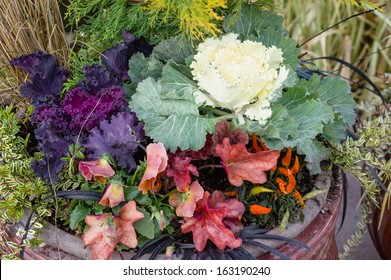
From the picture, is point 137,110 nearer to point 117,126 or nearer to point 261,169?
point 117,126

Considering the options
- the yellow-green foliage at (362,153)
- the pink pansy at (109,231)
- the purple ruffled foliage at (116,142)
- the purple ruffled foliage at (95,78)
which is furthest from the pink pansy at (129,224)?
the yellow-green foliage at (362,153)

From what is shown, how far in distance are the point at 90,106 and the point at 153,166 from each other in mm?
250

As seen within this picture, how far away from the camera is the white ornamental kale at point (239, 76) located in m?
1.05

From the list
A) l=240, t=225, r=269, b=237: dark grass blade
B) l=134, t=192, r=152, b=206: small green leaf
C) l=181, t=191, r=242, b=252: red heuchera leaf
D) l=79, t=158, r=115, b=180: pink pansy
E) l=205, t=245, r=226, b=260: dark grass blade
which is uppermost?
l=79, t=158, r=115, b=180: pink pansy

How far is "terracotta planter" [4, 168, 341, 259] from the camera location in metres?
1.05

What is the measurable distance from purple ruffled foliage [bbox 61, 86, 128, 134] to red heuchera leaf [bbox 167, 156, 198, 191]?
205mm

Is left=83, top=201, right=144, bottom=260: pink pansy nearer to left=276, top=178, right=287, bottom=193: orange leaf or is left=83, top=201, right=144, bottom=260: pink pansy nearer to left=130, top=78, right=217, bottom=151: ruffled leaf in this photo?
left=130, top=78, right=217, bottom=151: ruffled leaf

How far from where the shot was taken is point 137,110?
112 cm

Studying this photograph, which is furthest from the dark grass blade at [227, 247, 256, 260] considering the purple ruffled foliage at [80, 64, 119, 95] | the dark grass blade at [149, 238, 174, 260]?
→ the purple ruffled foliage at [80, 64, 119, 95]

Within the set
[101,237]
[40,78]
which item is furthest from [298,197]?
[40,78]

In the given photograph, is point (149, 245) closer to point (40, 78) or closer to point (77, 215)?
point (77, 215)

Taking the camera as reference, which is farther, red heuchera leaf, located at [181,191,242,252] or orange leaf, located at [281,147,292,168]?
orange leaf, located at [281,147,292,168]

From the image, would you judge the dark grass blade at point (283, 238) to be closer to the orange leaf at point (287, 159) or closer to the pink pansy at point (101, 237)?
the orange leaf at point (287, 159)

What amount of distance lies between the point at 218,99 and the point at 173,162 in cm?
16
